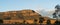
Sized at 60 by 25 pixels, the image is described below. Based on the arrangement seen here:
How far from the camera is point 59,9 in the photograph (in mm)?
44656

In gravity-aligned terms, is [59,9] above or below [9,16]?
above

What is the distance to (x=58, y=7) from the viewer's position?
4416cm

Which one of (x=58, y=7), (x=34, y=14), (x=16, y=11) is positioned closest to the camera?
(x=58, y=7)

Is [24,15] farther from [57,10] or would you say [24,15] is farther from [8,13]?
[57,10]

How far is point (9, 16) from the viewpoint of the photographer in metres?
70.1

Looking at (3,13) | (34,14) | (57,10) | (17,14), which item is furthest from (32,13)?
(57,10)

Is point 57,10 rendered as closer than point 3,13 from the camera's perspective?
Yes

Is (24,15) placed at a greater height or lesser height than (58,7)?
lesser

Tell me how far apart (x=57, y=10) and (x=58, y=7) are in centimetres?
160

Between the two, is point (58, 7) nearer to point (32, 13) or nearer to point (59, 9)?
point (59, 9)

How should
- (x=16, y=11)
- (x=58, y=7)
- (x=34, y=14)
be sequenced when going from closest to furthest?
(x=58, y=7) < (x=34, y=14) < (x=16, y=11)

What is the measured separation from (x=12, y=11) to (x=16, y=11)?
6.25 ft

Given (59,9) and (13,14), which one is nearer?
(59,9)

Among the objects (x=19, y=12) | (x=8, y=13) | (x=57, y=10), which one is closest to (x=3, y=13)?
(x=8, y=13)
